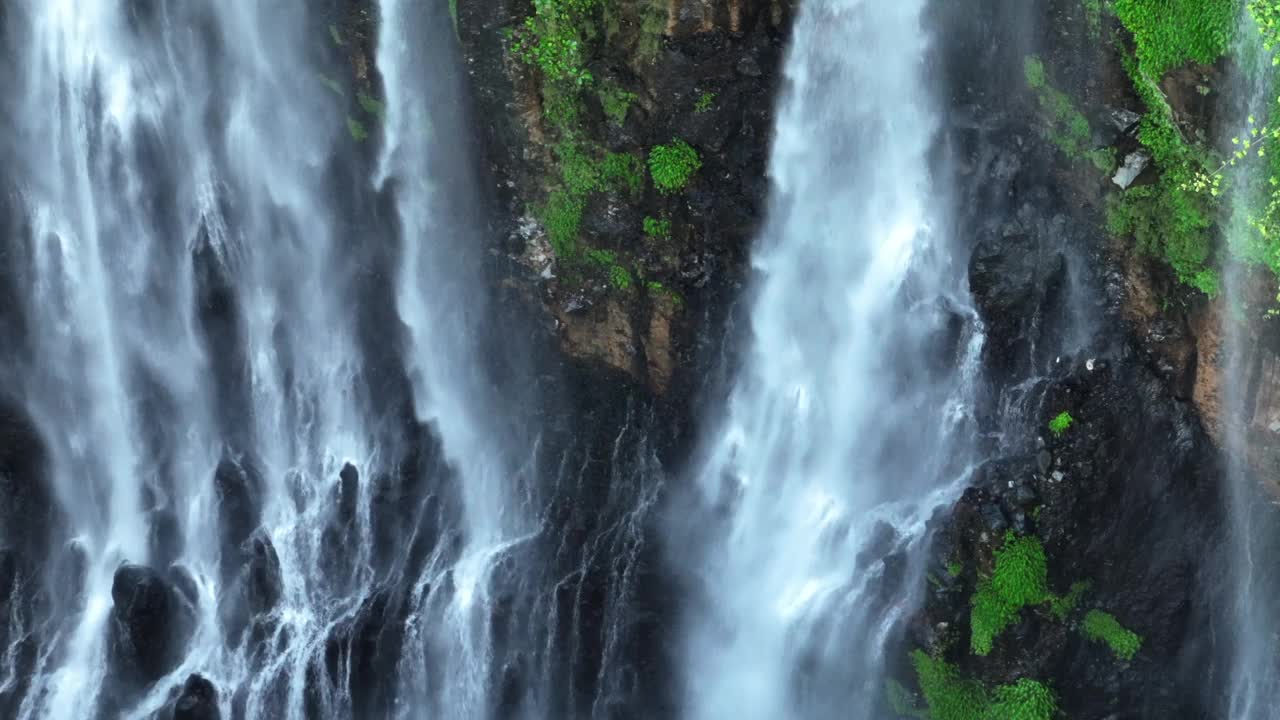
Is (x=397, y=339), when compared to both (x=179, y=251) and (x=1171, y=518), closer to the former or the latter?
(x=179, y=251)

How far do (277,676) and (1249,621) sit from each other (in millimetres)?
13150

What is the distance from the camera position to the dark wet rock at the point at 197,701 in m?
16.4

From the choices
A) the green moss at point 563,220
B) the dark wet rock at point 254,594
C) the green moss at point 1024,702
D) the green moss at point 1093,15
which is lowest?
the green moss at point 1024,702

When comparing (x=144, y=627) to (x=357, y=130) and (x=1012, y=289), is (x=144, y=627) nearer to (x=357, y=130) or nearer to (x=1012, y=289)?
(x=357, y=130)

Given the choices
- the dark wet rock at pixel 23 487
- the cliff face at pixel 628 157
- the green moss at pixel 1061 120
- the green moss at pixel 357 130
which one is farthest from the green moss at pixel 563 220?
the dark wet rock at pixel 23 487

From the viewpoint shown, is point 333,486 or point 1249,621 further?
point 333,486

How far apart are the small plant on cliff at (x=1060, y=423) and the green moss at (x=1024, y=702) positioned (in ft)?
10.8

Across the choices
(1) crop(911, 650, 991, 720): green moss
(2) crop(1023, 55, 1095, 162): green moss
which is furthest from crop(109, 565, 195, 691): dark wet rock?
(2) crop(1023, 55, 1095, 162): green moss

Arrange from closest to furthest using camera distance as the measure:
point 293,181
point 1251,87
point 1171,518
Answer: point 1251,87 → point 1171,518 → point 293,181

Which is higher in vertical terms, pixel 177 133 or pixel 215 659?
pixel 177 133

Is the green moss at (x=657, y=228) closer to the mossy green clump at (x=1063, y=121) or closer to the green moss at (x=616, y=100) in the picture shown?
the green moss at (x=616, y=100)

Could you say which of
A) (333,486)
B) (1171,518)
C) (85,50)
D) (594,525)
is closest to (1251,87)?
(1171,518)

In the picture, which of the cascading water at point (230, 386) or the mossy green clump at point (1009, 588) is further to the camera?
the cascading water at point (230, 386)

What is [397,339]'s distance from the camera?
17.3 meters
